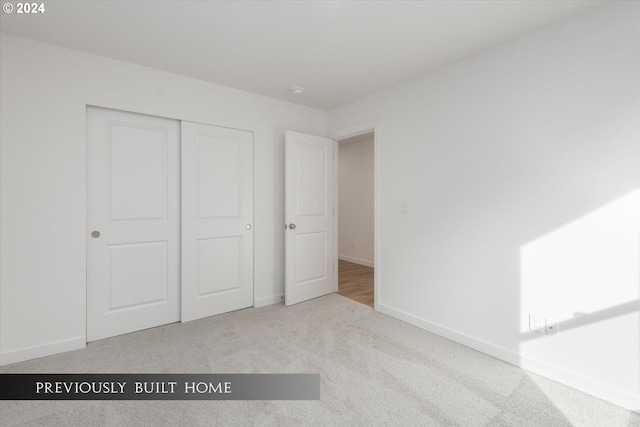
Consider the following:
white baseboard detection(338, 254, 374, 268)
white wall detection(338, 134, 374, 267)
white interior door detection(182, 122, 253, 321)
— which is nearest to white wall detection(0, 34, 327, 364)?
white interior door detection(182, 122, 253, 321)

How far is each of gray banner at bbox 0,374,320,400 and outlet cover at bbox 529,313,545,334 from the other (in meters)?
1.61

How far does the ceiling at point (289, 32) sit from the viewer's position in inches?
74.1

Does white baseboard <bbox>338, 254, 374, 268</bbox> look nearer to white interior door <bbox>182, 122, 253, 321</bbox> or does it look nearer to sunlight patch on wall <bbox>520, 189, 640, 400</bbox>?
white interior door <bbox>182, 122, 253, 321</bbox>

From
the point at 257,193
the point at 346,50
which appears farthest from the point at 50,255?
the point at 346,50

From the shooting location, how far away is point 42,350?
90.3 inches

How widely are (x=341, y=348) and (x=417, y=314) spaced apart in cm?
95

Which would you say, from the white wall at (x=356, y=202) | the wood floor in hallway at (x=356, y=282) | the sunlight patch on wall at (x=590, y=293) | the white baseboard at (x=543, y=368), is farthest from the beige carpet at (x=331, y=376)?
the white wall at (x=356, y=202)

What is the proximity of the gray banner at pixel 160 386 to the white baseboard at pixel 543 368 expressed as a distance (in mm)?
1314

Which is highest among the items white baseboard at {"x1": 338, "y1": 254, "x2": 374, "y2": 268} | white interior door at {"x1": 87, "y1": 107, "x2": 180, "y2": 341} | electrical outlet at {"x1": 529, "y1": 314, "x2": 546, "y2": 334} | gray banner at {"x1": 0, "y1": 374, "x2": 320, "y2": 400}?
white interior door at {"x1": 87, "y1": 107, "x2": 180, "y2": 341}

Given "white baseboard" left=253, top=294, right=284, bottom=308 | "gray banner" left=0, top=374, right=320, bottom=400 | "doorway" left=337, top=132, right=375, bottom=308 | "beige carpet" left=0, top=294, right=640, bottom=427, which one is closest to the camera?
"beige carpet" left=0, top=294, right=640, bottom=427

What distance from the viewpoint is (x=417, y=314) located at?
293 cm

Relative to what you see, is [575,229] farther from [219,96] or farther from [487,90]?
[219,96]

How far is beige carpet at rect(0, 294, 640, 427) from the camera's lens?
1.64 metres

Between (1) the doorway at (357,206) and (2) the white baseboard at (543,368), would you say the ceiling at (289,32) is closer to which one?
(2) the white baseboard at (543,368)
